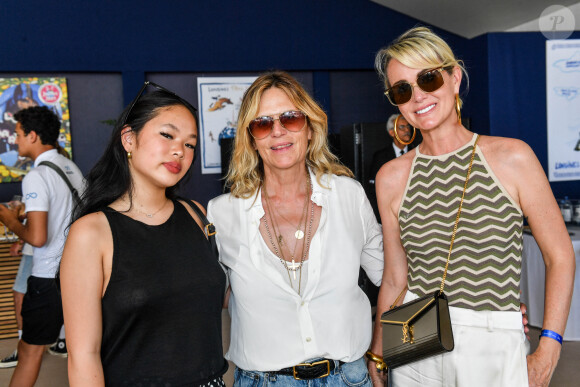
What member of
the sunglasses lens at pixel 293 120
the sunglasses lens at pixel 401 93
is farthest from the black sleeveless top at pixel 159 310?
the sunglasses lens at pixel 401 93

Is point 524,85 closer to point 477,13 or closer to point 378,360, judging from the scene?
point 477,13

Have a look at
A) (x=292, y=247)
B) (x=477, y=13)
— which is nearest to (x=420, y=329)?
(x=292, y=247)

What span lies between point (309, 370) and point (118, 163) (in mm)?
895

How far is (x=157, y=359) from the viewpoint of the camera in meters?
1.47

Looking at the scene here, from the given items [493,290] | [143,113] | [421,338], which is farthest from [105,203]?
[493,290]

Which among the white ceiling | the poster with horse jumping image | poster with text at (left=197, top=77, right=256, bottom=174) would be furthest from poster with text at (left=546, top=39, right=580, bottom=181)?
the poster with horse jumping image

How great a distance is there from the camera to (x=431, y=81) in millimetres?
1663

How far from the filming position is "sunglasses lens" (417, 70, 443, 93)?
5.44 ft

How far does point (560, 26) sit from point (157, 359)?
644 centimetres

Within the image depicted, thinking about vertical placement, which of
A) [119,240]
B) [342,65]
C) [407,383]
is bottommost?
[407,383]

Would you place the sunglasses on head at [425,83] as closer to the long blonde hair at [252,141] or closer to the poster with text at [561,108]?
the long blonde hair at [252,141]

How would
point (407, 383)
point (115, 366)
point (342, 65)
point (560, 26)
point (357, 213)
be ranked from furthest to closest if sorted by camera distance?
point (342, 65)
point (560, 26)
point (357, 213)
point (407, 383)
point (115, 366)

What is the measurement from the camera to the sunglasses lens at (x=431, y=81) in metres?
1.66

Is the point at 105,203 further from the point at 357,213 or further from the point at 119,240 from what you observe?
the point at 357,213
